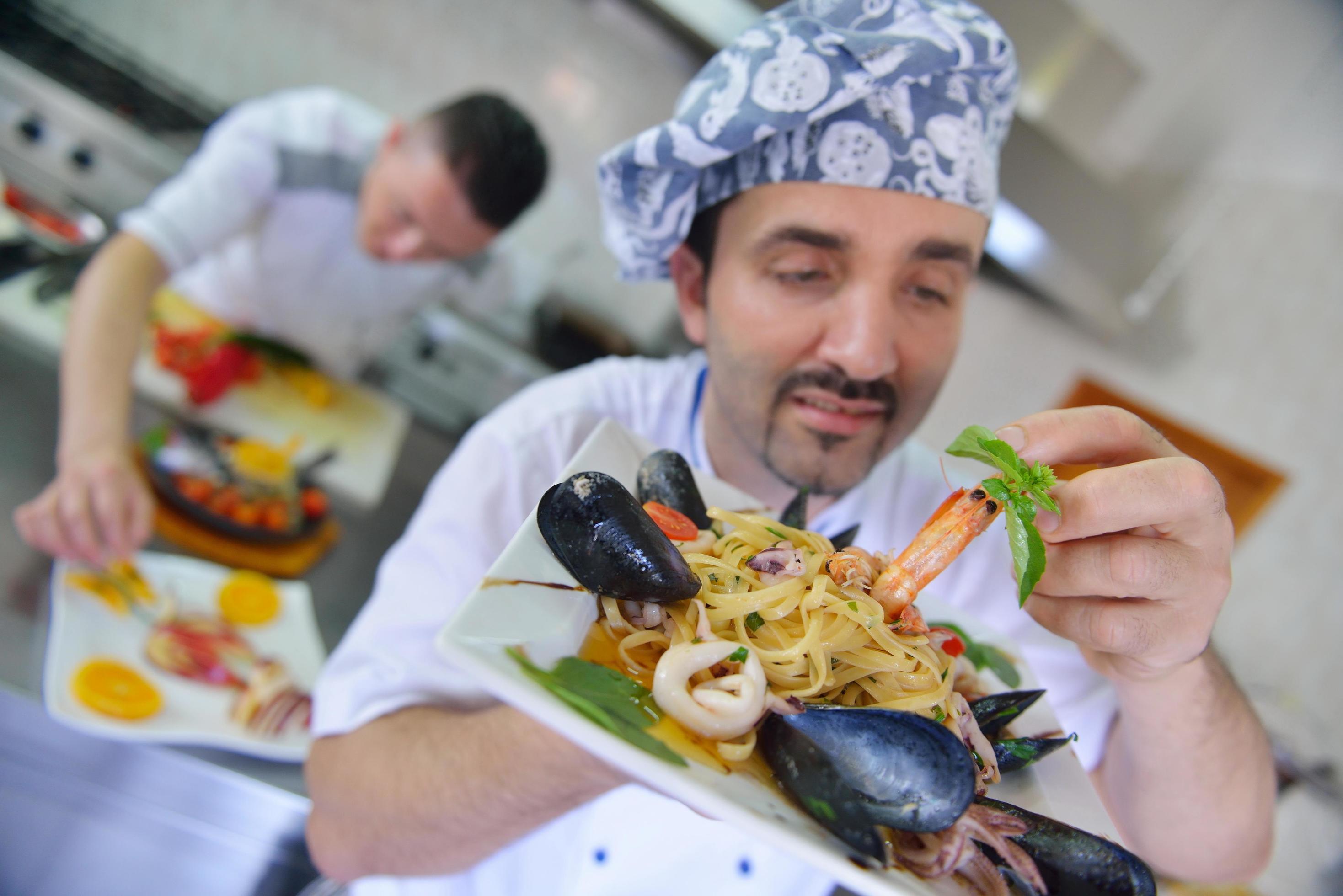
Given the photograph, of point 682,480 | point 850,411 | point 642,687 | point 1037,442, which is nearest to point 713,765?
point 642,687

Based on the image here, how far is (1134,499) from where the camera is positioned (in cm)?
81

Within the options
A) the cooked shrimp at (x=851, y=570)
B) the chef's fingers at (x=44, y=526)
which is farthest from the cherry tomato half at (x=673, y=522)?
the chef's fingers at (x=44, y=526)

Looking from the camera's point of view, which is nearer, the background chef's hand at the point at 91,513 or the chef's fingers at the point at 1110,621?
the chef's fingers at the point at 1110,621

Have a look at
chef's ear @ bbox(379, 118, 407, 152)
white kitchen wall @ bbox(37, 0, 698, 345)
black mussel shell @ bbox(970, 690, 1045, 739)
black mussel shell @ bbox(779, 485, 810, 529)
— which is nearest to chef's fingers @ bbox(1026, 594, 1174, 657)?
black mussel shell @ bbox(970, 690, 1045, 739)

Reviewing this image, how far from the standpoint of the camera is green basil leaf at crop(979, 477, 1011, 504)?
31.2 inches

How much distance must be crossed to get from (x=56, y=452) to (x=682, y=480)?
2125 mm

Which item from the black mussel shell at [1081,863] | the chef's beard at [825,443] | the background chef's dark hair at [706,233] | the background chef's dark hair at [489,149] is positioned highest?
the background chef's dark hair at [706,233]

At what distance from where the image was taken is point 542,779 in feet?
3.15

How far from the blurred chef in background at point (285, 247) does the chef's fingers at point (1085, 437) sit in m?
2.05

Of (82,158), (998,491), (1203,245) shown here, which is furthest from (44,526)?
(1203,245)

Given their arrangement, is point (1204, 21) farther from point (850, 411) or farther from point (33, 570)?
point (33, 570)

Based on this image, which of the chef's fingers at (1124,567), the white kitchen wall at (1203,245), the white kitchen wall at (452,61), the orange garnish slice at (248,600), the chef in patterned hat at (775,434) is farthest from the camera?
the white kitchen wall at (452,61)

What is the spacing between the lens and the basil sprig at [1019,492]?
0.77m

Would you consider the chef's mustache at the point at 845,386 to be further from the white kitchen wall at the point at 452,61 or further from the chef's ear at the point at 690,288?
the white kitchen wall at the point at 452,61
